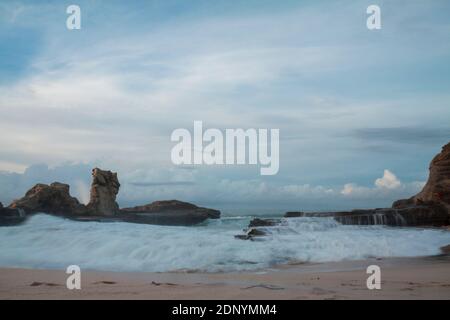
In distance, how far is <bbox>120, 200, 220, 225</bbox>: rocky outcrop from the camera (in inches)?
999

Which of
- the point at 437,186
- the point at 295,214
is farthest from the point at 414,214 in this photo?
the point at 295,214

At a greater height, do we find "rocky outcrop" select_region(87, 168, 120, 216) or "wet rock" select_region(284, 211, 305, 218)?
"rocky outcrop" select_region(87, 168, 120, 216)

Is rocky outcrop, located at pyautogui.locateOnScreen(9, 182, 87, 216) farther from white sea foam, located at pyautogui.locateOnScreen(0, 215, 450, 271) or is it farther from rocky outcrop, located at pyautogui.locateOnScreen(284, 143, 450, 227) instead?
rocky outcrop, located at pyautogui.locateOnScreen(284, 143, 450, 227)

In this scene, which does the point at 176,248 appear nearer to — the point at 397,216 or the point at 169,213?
the point at 397,216

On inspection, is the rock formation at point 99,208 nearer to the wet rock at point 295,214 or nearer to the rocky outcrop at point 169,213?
the rocky outcrop at point 169,213

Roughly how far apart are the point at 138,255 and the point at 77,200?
1510 centimetres

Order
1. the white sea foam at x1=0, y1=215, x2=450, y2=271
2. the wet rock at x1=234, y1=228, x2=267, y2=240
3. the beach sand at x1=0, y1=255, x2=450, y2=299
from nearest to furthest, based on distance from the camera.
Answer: the beach sand at x1=0, y1=255, x2=450, y2=299
the white sea foam at x1=0, y1=215, x2=450, y2=271
the wet rock at x1=234, y1=228, x2=267, y2=240

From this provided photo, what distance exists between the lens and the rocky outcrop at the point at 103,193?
25.5 meters

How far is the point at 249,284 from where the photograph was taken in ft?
25.1

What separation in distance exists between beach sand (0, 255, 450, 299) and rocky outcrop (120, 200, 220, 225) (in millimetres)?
15346

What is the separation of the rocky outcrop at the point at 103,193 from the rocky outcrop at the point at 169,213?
85 cm

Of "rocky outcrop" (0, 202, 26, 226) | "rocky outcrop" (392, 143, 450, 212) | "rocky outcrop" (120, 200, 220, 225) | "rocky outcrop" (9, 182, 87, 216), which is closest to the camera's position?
"rocky outcrop" (0, 202, 26, 226)

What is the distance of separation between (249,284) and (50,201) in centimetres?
1782

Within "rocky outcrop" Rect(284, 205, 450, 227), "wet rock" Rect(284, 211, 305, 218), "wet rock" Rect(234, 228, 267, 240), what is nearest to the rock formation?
"wet rock" Rect(284, 211, 305, 218)
